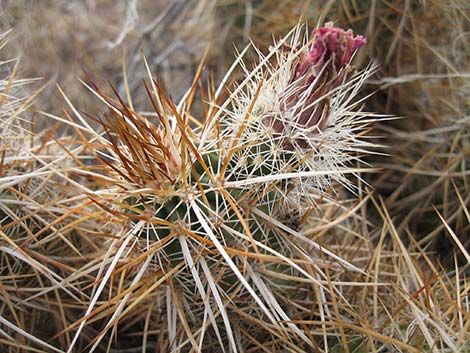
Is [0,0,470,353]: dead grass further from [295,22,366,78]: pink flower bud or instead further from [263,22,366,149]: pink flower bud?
[295,22,366,78]: pink flower bud

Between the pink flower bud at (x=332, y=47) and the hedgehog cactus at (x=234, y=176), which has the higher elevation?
the pink flower bud at (x=332, y=47)

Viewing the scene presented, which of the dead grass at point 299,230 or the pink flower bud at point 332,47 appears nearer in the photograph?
the pink flower bud at point 332,47

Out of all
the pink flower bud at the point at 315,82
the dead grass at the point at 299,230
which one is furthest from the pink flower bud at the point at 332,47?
the dead grass at the point at 299,230

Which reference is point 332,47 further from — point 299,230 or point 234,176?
point 299,230

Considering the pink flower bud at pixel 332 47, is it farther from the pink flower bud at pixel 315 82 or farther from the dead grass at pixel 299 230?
the dead grass at pixel 299 230

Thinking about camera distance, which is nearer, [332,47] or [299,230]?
[332,47]

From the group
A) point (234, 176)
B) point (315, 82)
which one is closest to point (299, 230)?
point (234, 176)

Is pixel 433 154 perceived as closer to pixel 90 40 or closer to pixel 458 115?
pixel 458 115

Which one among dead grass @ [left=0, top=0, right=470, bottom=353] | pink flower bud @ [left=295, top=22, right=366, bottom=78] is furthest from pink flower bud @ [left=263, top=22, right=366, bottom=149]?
dead grass @ [left=0, top=0, right=470, bottom=353]
